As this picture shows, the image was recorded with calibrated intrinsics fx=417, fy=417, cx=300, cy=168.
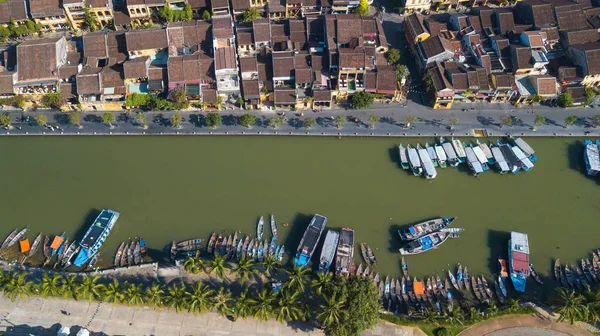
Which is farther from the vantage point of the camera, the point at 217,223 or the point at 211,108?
the point at 211,108

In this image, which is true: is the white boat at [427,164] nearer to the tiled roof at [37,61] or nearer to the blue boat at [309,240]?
the blue boat at [309,240]

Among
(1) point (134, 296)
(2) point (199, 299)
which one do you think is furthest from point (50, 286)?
(2) point (199, 299)

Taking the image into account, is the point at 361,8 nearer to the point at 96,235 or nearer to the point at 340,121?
the point at 340,121

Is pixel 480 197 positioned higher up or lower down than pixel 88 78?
lower down

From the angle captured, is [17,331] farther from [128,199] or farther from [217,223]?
[217,223]

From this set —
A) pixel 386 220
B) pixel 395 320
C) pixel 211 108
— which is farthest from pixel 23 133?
pixel 395 320

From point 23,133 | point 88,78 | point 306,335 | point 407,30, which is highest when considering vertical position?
point 407,30

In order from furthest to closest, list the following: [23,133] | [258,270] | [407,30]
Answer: [407,30] < [23,133] < [258,270]

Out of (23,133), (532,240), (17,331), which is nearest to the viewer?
(17,331)
